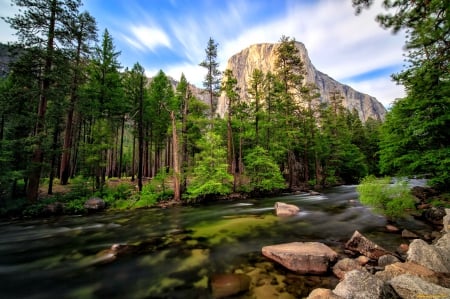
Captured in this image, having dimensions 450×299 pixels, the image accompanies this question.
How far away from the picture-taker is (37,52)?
13.4 meters

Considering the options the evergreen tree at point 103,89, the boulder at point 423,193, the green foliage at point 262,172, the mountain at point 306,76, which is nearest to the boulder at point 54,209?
the evergreen tree at point 103,89

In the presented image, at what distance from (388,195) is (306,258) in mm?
6279

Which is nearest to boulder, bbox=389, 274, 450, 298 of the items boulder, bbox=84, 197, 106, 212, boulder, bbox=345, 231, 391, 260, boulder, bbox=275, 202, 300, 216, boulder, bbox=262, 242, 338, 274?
boulder, bbox=262, 242, 338, 274

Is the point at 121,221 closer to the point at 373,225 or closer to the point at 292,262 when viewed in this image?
the point at 292,262

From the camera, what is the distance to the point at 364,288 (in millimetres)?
3539

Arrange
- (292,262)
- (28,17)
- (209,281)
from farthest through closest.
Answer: (28,17)
(292,262)
(209,281)

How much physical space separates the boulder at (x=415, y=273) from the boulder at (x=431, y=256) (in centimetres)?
22

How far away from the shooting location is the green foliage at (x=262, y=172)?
20484 millimetres

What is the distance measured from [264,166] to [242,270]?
1629 centimetres

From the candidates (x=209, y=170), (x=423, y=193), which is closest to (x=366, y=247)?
(x=423, y=193)

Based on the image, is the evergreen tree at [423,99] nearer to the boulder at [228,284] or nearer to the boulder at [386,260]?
the boulder at [386,260]

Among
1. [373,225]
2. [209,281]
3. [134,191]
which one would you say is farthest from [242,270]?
[134,191]

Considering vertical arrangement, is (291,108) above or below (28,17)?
below

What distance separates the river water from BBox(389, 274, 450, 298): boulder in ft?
4.66
